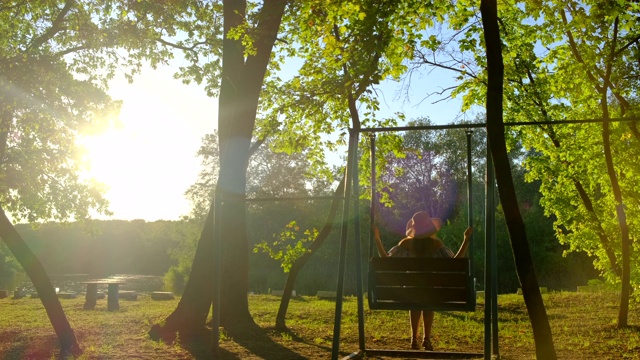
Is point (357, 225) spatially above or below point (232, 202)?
below

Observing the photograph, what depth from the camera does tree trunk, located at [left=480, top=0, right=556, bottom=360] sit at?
6.20m

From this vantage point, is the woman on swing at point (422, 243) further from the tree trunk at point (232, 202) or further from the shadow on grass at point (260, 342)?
the tree trunk at point (232, 202)

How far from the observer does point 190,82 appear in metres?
15.6

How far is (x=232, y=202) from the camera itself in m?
11.0

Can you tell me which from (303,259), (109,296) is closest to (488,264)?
(303,259)

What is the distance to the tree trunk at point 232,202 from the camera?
11062mm

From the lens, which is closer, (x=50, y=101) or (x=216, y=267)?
(x=216, y=267)

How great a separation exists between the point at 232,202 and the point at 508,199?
548cm

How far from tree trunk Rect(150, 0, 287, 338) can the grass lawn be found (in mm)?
571

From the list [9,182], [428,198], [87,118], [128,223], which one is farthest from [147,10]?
[128,223]

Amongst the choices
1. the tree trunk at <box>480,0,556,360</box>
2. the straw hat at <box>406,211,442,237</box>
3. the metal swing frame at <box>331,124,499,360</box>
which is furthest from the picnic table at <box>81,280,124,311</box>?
the tree trunk at <box>480,0,556,360</box>

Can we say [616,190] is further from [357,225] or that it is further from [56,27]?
[56,27]

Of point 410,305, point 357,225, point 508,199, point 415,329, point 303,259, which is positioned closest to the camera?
point 508,199

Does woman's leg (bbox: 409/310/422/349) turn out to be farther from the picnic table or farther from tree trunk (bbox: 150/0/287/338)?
the picnic table
